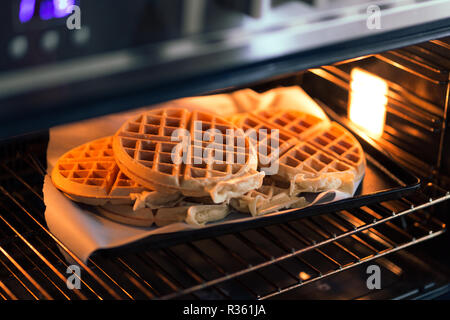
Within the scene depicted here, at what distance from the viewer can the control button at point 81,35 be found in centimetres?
87

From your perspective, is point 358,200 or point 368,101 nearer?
point 358,200

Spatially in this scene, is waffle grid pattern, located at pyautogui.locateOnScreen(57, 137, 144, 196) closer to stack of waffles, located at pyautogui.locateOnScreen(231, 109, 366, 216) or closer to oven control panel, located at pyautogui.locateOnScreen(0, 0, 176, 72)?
Answer: stack of waffles, located at pyautogui.locateOnScreen(231, 109, 366, 216)

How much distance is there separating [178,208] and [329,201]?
1.14 ft

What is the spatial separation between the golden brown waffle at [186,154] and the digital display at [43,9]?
0.51 metres

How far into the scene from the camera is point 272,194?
4.62 feet

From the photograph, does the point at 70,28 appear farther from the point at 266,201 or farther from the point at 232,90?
the point at 232,90

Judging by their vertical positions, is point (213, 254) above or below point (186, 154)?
below

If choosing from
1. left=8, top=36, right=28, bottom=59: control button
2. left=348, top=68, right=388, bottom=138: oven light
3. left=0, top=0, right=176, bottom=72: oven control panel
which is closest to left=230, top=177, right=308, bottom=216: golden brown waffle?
left=348, top=68, right=388, bottom=138: oven light

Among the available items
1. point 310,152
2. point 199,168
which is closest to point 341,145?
point 310,152

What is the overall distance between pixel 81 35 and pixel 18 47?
0.29 ft

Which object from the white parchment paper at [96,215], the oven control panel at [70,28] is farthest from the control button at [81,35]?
the white parchment paper at [96,215]

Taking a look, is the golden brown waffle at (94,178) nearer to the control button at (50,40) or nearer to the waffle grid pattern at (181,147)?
the waffle grid pattern at (181,147)

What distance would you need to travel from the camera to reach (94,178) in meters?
1.38
